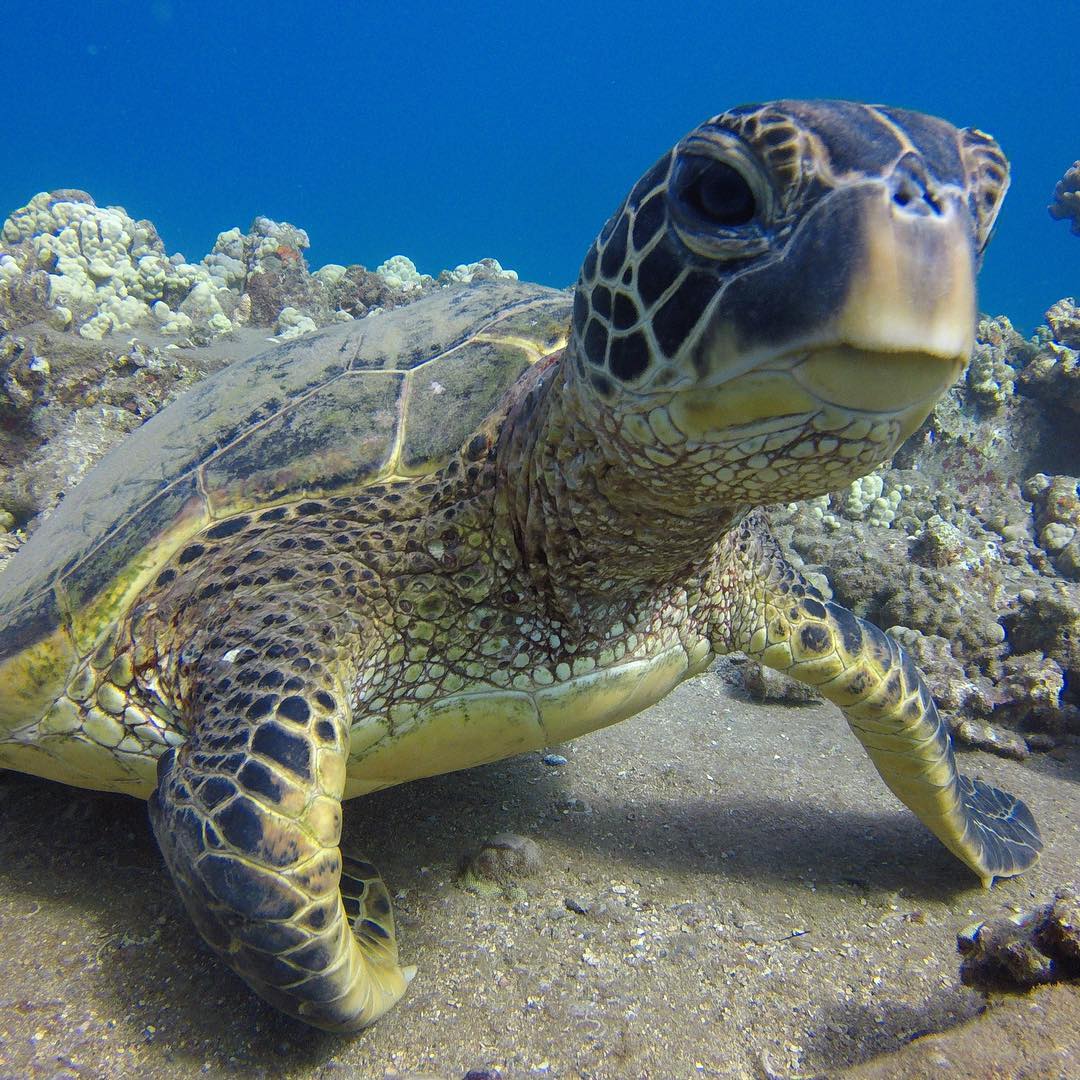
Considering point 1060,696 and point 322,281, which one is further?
point 322,281

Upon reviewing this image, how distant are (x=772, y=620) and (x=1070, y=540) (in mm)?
4677

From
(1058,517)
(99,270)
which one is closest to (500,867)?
(1058,517)

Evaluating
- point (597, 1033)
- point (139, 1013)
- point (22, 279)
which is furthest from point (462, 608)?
point (22, 279)

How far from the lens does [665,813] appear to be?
252 centimetres

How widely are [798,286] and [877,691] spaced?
5.70 ft

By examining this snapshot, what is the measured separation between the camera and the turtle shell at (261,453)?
2.03 m

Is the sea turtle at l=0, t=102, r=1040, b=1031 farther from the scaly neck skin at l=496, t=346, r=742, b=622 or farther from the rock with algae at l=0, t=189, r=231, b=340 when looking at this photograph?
the rock with algae at l=0, t=189, r=231, b=340

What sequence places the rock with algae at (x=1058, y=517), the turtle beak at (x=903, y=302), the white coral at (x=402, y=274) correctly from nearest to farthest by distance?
the turtle beak at (x=903, y=302) → the rock with algae at (x=1058, y=517) → the white coral at (x=402, y=274)

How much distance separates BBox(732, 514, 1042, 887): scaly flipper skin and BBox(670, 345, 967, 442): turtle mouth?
120 cm

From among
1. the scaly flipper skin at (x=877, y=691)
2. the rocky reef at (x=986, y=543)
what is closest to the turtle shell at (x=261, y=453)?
the scaly flipper skin at (x=877, y=691)

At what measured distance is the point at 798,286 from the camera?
95 centimetres

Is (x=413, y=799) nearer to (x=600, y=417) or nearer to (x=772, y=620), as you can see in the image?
(x=772, y=620)

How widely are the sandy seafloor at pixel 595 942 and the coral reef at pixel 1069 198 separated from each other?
10196 millimetres

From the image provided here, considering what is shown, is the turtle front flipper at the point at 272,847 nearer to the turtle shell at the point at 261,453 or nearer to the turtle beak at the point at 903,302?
the turtle shell at the point at 261,453
